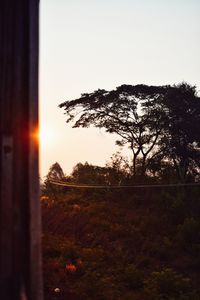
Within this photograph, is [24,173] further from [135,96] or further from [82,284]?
[135,96]

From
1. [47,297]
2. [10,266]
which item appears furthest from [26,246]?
[47,297]

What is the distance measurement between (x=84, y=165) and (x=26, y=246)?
707 inches

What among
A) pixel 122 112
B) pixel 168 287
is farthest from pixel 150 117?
pixel 168 287

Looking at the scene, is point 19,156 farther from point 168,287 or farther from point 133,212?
point 133,212

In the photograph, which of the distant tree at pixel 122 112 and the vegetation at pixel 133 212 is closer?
the vegetation at pixel 133 212

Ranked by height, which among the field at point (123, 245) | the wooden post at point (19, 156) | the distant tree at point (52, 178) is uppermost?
the distant tree at point (52, 178)

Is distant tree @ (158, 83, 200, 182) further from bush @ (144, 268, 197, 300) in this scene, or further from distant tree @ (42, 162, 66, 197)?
bush @ (144, 268, 197, 300)

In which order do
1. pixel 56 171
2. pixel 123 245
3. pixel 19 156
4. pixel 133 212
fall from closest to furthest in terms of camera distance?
pixel 19 156
pixel 123 245
pixel 133 212
pixel 56 171

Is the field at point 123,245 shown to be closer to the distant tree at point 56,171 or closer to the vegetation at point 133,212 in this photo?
the vegetation at point 133,212

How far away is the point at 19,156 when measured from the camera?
95 cm

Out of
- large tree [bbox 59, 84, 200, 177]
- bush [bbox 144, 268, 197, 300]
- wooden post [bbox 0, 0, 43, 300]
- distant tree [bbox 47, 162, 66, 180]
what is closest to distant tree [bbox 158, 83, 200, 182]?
large tree [bbox 59, 84, 200, 177]

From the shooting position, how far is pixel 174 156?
15.5 meters

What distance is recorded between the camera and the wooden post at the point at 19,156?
885 millimetres

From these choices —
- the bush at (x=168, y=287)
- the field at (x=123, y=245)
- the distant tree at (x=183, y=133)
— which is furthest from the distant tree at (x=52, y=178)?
the bush at (x=168, y=287)
